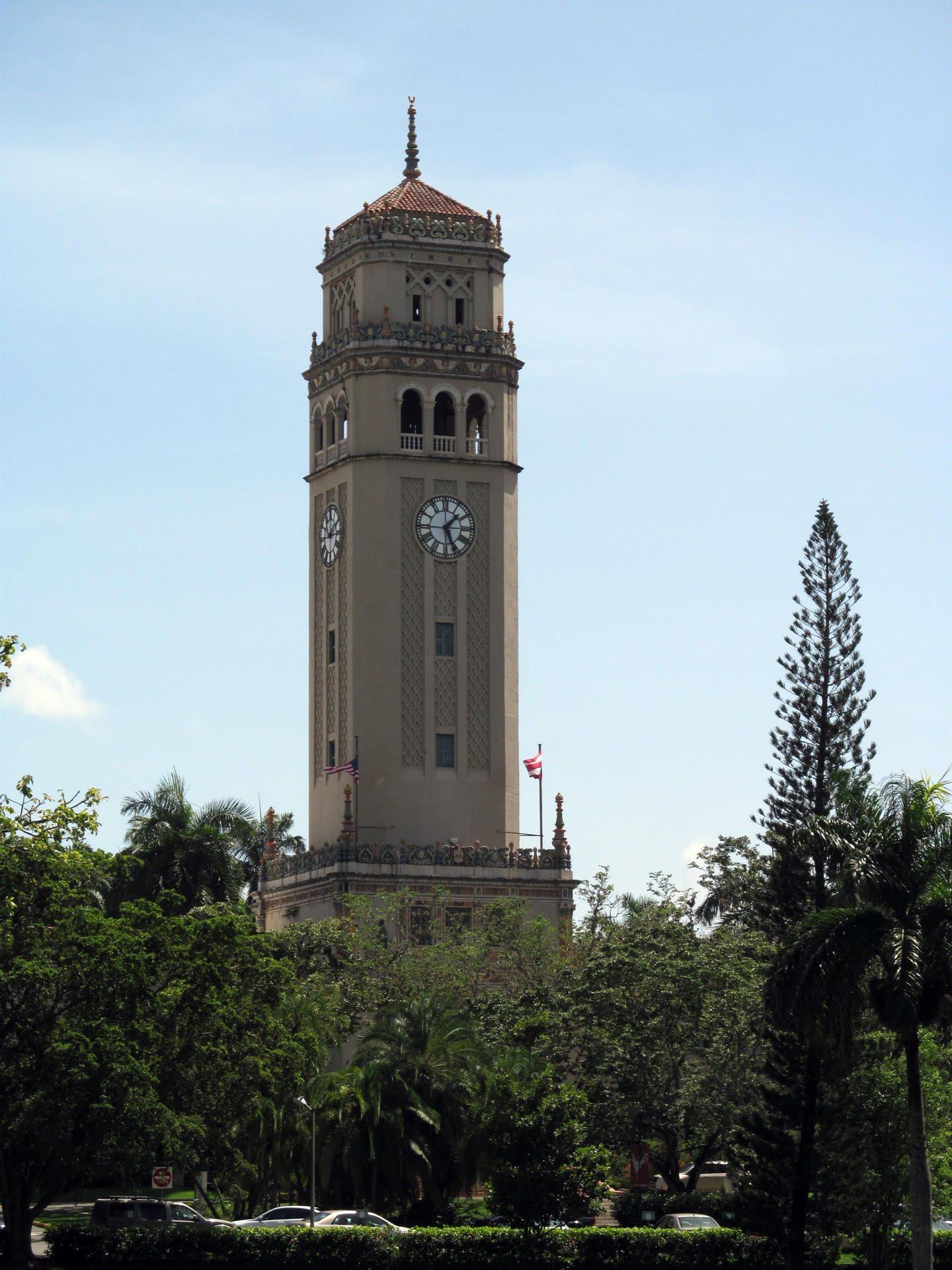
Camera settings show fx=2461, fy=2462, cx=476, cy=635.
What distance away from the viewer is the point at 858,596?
2062 inches

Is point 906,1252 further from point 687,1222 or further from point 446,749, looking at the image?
point 446,749

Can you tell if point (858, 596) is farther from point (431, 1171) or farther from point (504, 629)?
point (504, 629)

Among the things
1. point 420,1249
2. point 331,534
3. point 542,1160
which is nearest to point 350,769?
point 331,534

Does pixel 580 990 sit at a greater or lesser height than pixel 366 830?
lesser

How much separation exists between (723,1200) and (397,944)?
43.9 ft

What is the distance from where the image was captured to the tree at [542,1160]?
48312 mm

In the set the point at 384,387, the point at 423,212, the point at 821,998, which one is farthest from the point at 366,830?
the point at 821,998

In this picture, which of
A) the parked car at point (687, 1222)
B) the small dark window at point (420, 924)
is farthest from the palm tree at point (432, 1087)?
the small dark window at point (420, 924)

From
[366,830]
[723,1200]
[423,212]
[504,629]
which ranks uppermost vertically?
[423,212]

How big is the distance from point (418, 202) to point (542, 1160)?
33961mm

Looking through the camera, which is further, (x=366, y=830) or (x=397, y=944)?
(x=366, y=830)

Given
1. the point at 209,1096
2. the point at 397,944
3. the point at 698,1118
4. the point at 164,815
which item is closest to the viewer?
the point at 209,1096

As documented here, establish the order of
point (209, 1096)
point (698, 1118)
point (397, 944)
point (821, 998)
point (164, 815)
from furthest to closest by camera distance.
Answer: point (164, 815) → point (397, 944) → point (698, 1118) → point (209, 1096) → point (821, 998)

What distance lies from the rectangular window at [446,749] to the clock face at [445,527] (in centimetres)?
509
